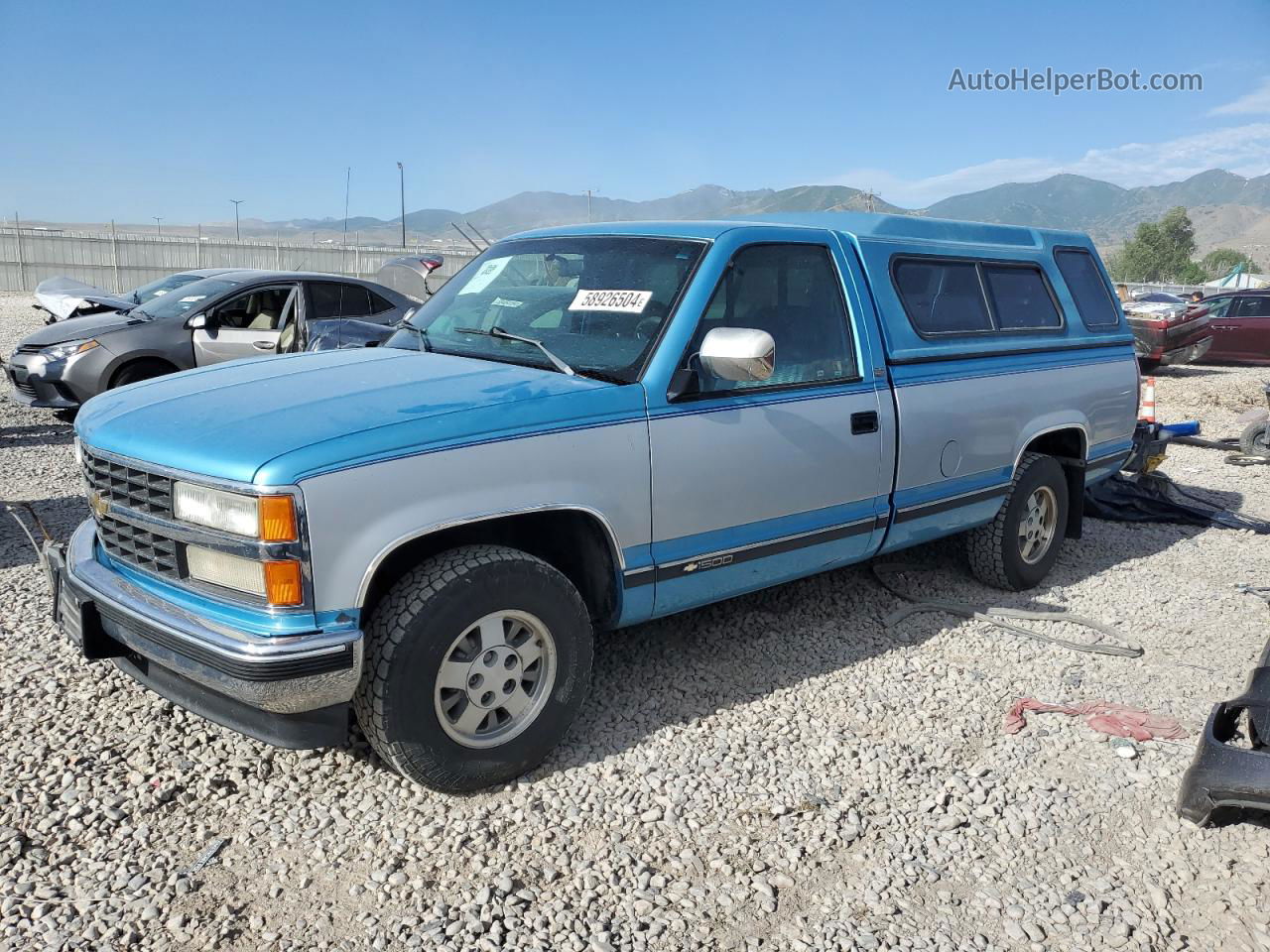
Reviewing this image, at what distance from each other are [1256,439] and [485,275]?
889 centimetres

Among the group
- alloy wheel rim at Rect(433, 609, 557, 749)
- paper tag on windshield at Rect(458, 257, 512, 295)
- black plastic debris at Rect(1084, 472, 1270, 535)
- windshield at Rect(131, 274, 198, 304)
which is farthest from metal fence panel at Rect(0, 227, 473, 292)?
alloy wheel rim at Rect(433, 609, 557, 749)

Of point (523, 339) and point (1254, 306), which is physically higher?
point (523, 339)

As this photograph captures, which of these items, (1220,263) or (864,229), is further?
(1220,263)

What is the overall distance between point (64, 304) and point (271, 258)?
75.0ft

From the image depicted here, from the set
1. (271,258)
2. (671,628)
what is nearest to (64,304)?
(671,628)

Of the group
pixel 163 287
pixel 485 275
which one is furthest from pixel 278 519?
pixel 163 287

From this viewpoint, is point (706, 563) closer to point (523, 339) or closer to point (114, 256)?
point (523, 339)

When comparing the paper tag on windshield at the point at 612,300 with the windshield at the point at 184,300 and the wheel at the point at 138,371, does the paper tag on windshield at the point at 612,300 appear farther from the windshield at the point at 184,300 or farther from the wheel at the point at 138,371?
the windshield at the point at 184,300

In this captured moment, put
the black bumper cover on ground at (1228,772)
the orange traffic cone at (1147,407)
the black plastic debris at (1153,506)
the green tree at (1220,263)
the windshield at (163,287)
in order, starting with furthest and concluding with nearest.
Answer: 1. the green tree at (1220,263)
2. the windshield at (163,287)
3. the orange traffic cone at (1147,407)
4. the black plastic debris at (1153,506)
5. the black bumper cover on ground at (1228,772)

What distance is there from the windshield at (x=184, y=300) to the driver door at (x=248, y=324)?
22cm

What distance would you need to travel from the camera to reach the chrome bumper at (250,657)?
107 inches

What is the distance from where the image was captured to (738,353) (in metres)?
3.37

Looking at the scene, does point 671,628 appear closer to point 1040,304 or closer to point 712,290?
point 712,290

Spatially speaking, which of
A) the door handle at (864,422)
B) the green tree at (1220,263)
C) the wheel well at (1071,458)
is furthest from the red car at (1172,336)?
the green tree at (1220,263)
